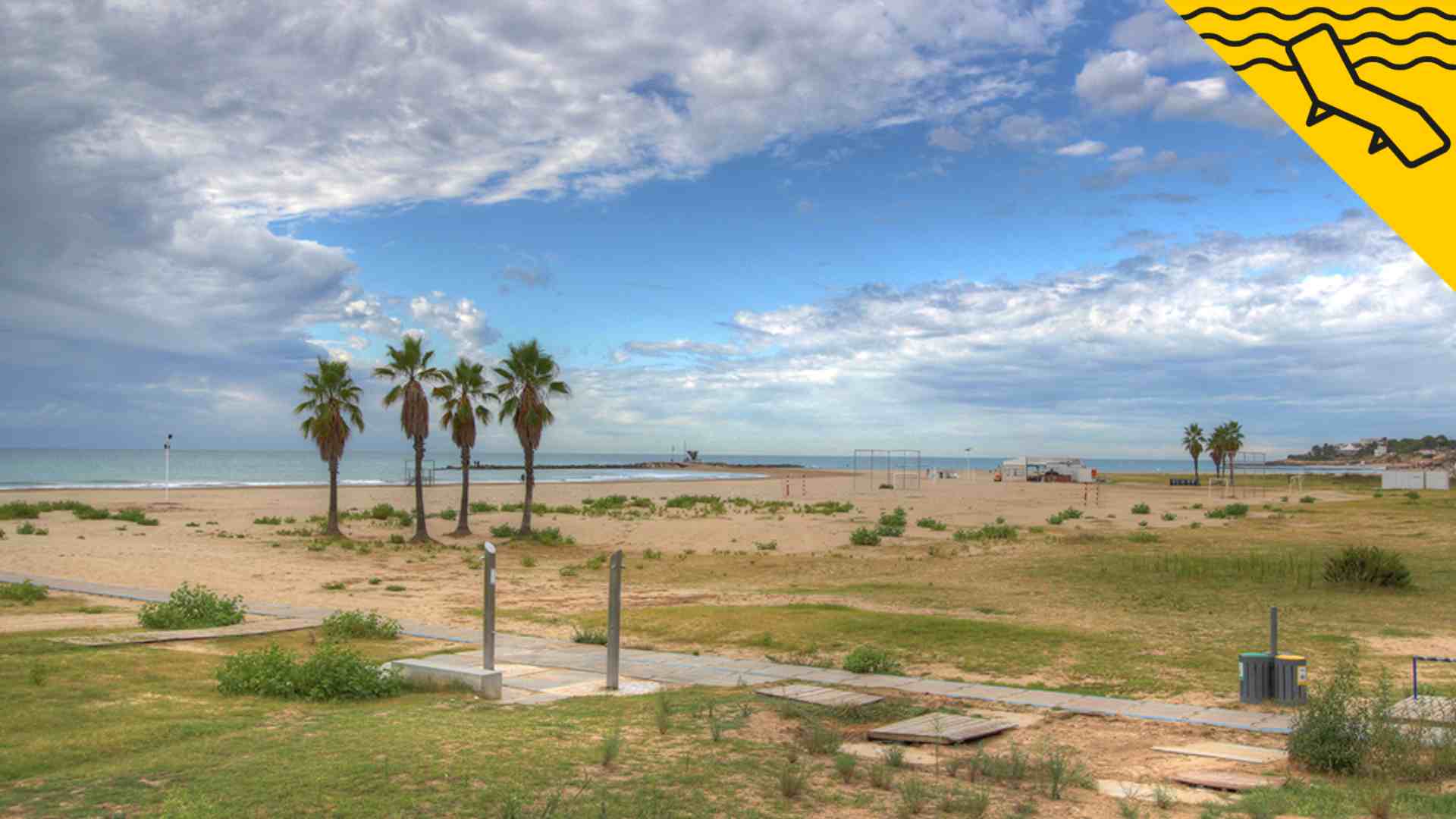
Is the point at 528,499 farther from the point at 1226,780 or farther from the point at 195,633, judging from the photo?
the point at 1226,780

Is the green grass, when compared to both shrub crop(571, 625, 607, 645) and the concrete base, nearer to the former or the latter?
the concrete base

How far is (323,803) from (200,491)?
2714 inches

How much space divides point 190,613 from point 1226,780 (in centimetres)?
1205

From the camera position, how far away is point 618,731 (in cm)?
834

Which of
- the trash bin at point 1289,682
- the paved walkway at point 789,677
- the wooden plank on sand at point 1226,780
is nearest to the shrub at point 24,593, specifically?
the paved walkway at point 789,677

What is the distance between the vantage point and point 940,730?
862 centimetres

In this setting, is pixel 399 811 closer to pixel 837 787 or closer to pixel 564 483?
pixel 837 787

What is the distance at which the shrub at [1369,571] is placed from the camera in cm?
2061

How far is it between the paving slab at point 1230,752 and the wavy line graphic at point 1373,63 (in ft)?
24.9

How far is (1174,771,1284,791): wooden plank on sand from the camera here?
7.31 m

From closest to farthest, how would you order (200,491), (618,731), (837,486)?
1. (618,731)
2. (200,491)
3. (837,486)

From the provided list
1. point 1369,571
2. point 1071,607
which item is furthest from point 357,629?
point 1369,571

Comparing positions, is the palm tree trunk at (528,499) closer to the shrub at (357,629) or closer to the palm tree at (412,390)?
the palm tree at (412,390)

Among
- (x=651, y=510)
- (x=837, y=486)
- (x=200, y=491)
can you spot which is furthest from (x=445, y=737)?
(x=837, y=486)
